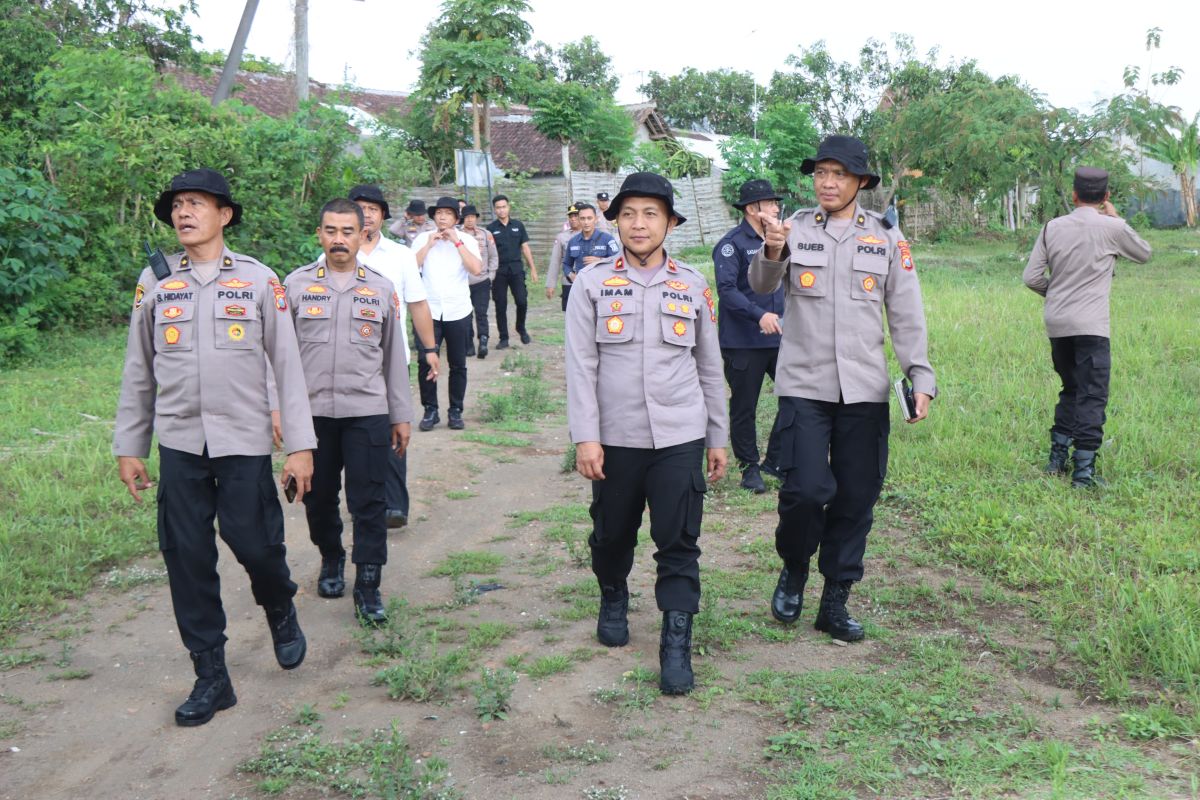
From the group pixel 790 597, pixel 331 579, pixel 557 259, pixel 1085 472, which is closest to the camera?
pixel 790 597

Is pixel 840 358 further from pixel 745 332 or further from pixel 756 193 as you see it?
pixel 745 332

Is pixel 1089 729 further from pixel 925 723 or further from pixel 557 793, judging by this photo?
pixel 557 793

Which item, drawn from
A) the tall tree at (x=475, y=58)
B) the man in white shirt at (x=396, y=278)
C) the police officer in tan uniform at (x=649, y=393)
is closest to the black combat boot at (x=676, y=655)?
the police officer in tan uniform at (x=649, y=393)

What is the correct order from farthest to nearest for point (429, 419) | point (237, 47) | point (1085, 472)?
point (237, 47)
point (429, 419)
point (1085, 472)

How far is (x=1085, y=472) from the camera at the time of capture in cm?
683

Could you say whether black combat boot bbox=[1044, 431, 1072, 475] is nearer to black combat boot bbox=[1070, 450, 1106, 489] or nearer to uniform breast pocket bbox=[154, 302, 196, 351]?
black combat boot bbox=[1070, 450, 1106, 489]

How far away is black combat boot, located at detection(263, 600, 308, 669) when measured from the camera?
179 inches

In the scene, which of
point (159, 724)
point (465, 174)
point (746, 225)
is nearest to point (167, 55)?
point (465, 174)

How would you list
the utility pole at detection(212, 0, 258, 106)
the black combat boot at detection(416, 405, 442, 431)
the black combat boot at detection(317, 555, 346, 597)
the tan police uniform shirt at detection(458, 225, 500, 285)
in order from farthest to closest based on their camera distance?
the utility pole at detection(212, 0, 258, 106) < the tan police uniform shirt at detection(458, 225, 500, 285) < the black combat boot at detection(416, 405, 442, 431) < the black combat boot at detection(317, 555, 346, 597)

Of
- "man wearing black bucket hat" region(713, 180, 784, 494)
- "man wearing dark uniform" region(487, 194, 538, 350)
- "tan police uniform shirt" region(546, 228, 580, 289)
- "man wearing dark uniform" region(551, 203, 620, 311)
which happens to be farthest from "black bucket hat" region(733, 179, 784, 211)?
"man wearing dark uniform" region(487, 194, 538, 350)

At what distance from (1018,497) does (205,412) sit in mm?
4735

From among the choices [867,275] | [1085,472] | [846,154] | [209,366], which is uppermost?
[846,154]

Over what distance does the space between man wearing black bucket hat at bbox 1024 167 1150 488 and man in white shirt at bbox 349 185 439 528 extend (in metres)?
3.96

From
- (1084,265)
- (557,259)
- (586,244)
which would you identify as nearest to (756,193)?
(1084,265)
